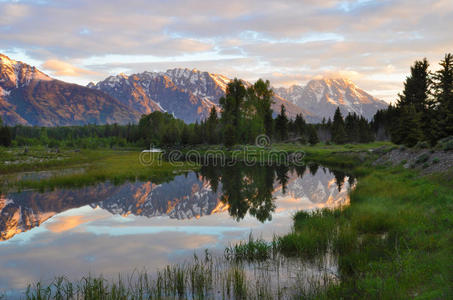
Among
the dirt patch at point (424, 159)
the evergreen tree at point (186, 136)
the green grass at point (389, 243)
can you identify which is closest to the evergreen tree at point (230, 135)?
the evergreen tree at point (186, 136)

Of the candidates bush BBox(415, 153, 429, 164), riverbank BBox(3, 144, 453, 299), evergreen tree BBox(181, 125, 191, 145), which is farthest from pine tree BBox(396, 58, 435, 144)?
evergreen tree BBox(181, 125, 191, 145)

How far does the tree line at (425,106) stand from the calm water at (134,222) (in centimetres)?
1364

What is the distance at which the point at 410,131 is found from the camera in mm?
49344

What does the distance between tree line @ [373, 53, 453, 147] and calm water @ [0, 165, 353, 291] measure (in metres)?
13.6

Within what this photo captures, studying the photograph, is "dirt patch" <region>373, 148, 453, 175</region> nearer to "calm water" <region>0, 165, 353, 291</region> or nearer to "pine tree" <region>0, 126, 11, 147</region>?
"calm water" <region>0, 165, 353, 291</region>

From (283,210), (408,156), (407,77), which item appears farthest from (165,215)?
(407,77)

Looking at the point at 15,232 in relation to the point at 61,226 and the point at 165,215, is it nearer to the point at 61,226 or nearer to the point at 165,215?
the point at 61,226

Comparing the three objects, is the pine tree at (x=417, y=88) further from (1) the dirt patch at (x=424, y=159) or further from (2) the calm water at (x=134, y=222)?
(2) the calm water at (x=134, y=222)

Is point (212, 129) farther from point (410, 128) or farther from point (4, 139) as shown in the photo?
point (410, 128)

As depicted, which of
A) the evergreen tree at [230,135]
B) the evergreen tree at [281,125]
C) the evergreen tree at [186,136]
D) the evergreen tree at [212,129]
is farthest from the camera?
the evergreen tree at [186,136]

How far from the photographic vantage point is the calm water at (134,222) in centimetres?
1471

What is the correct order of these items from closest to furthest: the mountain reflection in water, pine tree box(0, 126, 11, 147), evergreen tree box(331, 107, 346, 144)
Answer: the mountain reflection in water
pine tree box(0, 126, 11, 147)
evergreen tree box(331, 107, 346, 144)

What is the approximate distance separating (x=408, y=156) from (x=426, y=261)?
3530 centimetres

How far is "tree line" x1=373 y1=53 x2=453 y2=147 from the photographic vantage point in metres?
39.3
